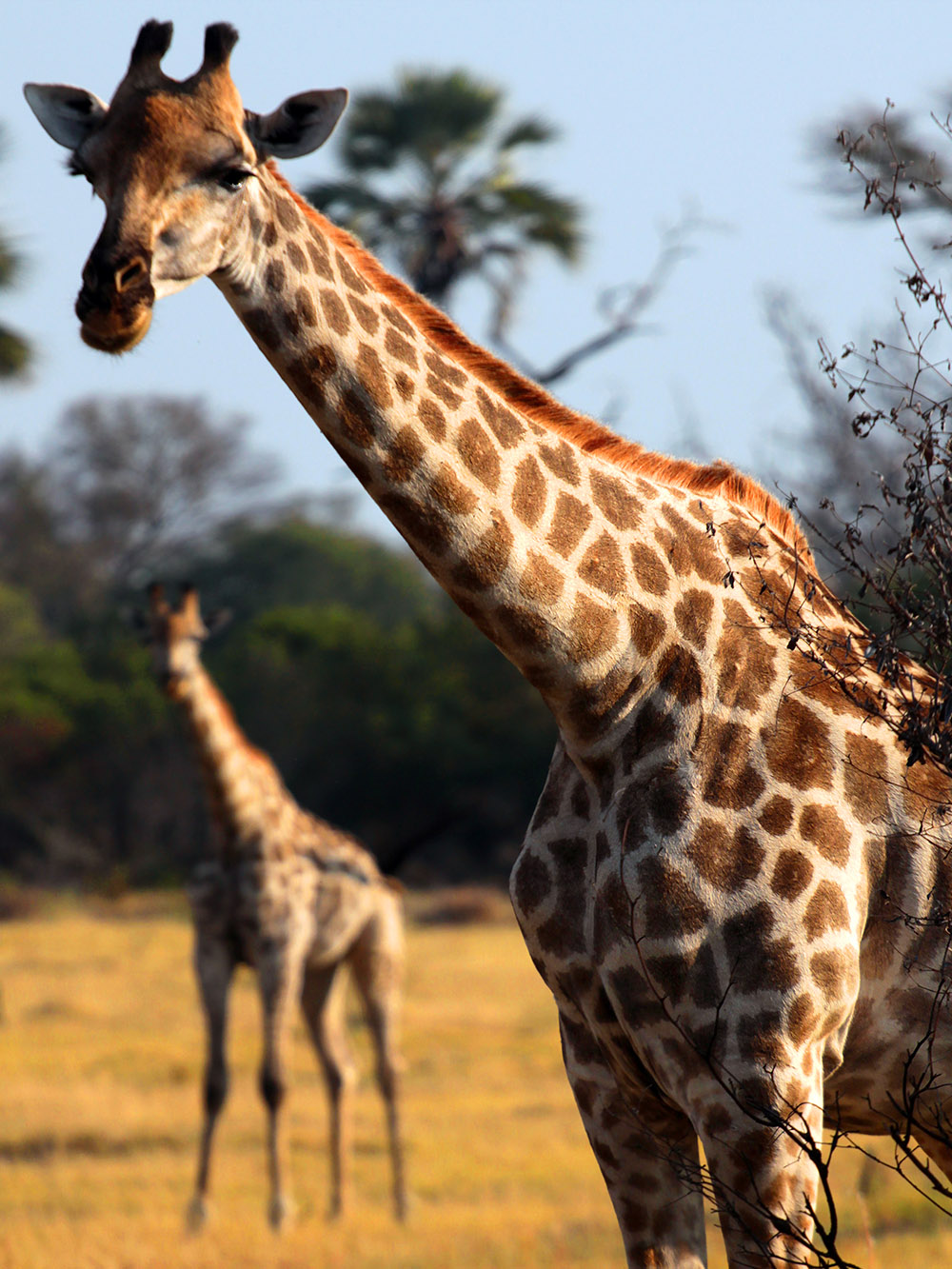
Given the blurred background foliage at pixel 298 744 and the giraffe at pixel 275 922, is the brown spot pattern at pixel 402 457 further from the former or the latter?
the blurred background foliage at pixel 298 744

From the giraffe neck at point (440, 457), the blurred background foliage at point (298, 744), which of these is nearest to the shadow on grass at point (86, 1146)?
the giraffe neck at point (440, 457)

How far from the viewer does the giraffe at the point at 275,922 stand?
8492 millimetres

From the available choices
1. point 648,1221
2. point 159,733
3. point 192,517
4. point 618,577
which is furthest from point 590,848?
point 192,517

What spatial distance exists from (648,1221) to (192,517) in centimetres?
4717

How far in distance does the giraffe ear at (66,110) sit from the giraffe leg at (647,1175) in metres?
2.05

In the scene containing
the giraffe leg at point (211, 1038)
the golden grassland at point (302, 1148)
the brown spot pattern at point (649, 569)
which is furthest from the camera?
the giraffe leg at point (211, 1038)

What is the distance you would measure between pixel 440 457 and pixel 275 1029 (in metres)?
6.16

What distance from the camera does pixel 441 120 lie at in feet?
49.2

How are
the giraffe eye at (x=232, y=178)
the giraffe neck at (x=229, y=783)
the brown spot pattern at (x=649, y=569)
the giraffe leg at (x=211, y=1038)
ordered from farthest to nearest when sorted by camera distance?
1. the giraffe neck at (x=229, y=783)
2. the giraffe leg at (x=211, y=1038)
3. the brown spot pattern at (x=649, y=569)
4. the giraffe eye at (x=232, y=178)

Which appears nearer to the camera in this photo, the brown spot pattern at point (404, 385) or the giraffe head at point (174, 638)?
the brown spot pattern at point (404, 385)

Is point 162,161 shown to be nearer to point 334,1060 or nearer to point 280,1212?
point 280,1212

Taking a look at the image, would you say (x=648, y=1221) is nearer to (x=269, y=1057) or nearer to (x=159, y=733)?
(x=269, y=1057)

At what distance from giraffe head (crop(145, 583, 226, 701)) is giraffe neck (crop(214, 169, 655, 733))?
6494 mm

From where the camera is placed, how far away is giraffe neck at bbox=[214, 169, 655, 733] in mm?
2865
